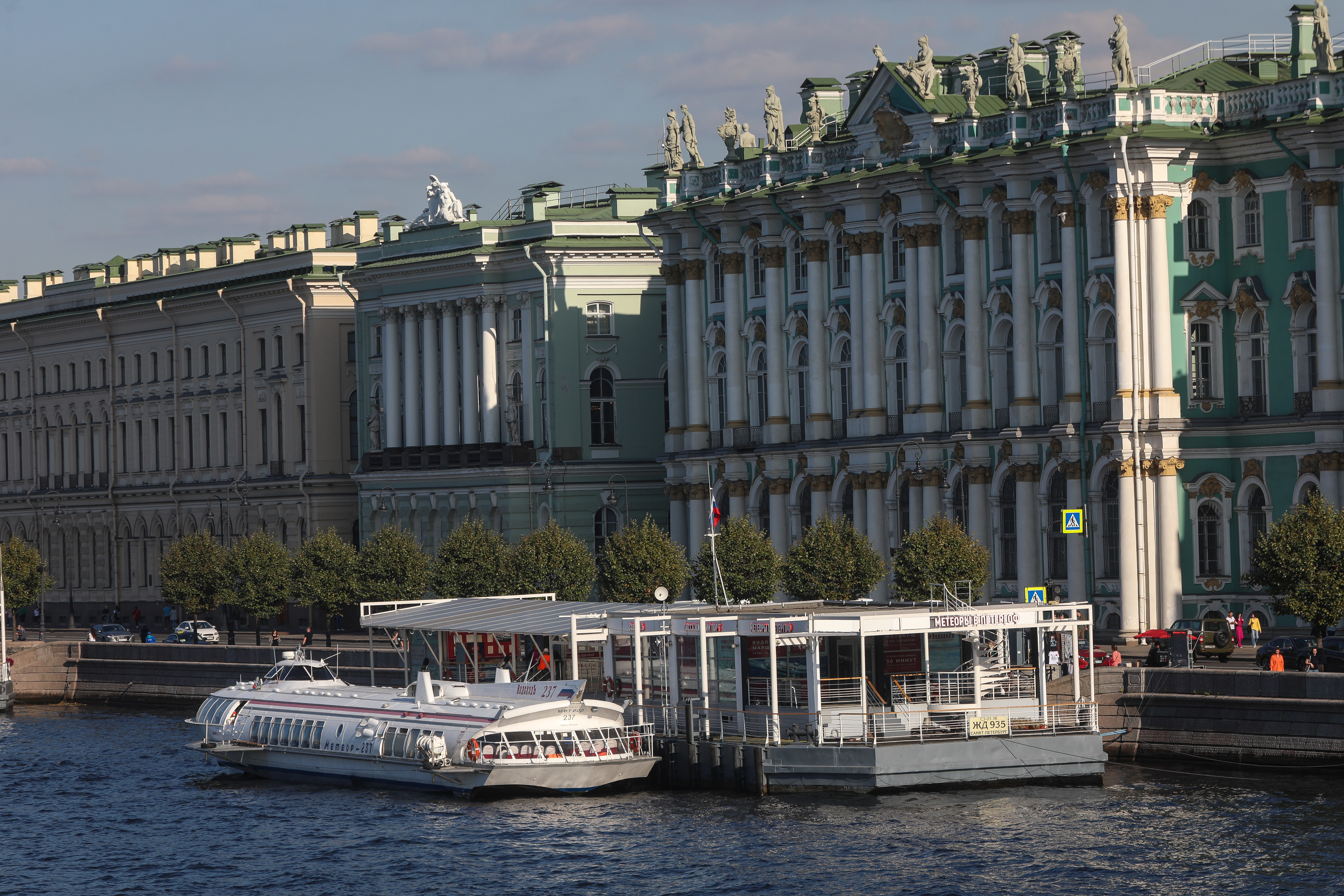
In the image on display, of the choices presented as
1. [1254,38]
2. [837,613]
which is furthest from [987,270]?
[837,613]

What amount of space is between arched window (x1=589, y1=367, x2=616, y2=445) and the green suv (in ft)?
114

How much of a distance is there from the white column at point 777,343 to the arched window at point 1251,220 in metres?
17.4

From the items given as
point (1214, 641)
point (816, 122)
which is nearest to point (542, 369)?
point (816, 122)

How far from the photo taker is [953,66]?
78062 mm

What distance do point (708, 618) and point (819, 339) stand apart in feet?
89.3

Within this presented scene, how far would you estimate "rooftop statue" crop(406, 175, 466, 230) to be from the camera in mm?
98125

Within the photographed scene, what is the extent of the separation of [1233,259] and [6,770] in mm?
31703

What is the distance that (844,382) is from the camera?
7794 cm

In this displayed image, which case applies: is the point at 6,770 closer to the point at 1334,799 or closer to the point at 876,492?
the point at 876,492

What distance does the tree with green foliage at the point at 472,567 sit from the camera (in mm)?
77438

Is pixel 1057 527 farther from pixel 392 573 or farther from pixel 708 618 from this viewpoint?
pixel 392 573

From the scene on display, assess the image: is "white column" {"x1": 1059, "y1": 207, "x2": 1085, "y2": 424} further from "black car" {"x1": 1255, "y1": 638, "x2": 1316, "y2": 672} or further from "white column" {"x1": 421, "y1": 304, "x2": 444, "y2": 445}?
"white column" {"x1": 421, "y1": 304, "x2": 444, "y2": 445}

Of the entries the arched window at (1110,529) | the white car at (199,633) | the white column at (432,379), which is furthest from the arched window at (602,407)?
the arched window at (1110,529)

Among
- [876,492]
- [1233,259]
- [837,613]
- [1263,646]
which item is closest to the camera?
[837,613]
